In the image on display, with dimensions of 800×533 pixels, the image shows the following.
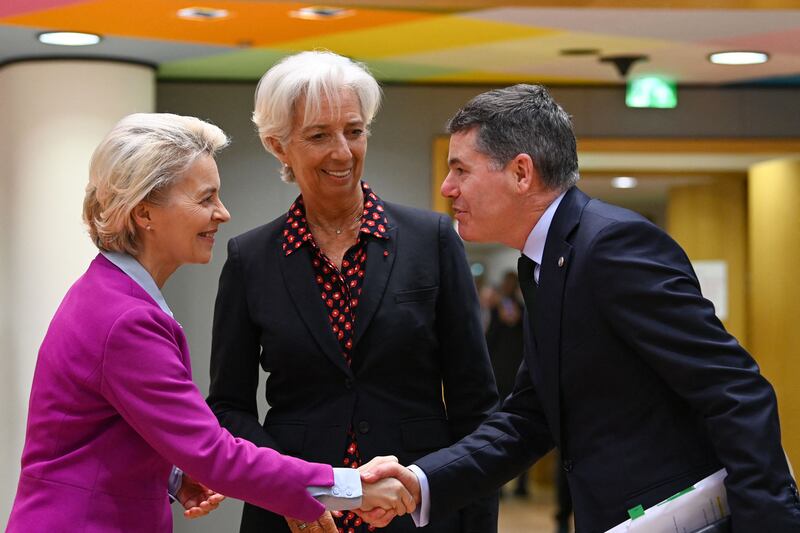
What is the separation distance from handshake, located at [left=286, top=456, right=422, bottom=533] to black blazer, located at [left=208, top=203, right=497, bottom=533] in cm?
9

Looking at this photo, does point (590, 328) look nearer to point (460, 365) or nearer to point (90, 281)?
point (460, 365)

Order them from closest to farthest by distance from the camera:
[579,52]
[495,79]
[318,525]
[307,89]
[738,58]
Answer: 1. [318,525]
2. [307,89]
3. [579,52]
4. [738,58]
5. [495,79]

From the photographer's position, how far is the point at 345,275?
2705 mm

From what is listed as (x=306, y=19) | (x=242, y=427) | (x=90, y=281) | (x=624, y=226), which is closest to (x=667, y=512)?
(x=624, y=226)

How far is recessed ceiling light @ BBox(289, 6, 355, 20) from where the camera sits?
475 centimetres

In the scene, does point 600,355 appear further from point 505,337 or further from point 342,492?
point 505,337

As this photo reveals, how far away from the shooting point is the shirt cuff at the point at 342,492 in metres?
2.39

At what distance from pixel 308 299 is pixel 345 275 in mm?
112

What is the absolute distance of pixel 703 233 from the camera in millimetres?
7504

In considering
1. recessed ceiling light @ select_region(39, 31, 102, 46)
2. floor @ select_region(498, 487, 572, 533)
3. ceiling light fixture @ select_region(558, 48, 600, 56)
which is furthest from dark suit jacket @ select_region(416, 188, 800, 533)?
floor @ select_region(498, 487, 572, 533)

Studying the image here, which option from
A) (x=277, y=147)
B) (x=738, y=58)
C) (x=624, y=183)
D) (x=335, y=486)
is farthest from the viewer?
(x=624, y=183)

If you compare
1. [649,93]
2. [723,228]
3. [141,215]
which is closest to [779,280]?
[723,228]

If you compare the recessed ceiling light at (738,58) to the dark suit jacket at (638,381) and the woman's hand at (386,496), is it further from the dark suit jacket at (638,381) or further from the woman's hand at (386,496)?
the woman's hand at (386,496)

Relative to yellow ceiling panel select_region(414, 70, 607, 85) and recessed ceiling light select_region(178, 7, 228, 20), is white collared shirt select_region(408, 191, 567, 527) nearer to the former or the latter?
recessed ceiling light select_region(178, 7, 228, 20)
